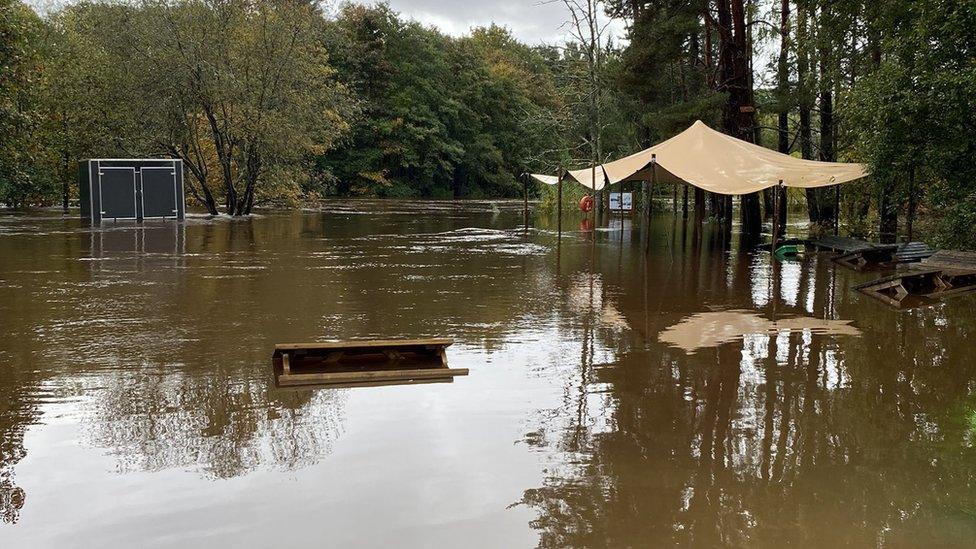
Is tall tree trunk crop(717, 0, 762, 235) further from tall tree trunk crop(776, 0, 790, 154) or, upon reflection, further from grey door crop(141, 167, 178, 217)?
grey door crop(141, 167, 178, 217)

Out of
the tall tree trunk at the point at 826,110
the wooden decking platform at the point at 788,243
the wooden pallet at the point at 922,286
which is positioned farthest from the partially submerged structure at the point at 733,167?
the wooden pallet at the point at 922,286

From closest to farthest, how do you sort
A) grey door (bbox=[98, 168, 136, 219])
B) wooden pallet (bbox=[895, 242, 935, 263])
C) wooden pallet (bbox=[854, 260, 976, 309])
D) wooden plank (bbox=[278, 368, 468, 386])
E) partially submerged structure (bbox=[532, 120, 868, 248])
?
wooden plank (bbox=[278, 368, 468, 386]) → wooden pallet (bbox=[854, 260, 976, 309]) → wooden pallet (bbox=[895, 242, 935, 263]) → partially submerged structure (bbox=[532, 120, 868, 248]) → grey door (bbox=[98, 168, 136, 219])

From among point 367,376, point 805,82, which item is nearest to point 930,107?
point 805,82

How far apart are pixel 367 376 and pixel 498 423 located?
1651mm

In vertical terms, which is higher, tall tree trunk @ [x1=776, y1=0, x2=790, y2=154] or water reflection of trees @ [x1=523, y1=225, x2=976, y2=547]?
tall tree trunk @ [x1=776, y1=0, x2=790, y2=154]

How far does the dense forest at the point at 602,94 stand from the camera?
15617 millimetres

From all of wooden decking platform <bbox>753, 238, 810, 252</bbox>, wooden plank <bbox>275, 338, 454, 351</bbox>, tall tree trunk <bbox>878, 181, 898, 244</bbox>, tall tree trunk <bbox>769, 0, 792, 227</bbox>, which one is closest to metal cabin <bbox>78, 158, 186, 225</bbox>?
wooden decking platform <bbox>753, 238, 810, 252</bbox>

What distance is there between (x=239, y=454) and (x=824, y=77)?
20174mm

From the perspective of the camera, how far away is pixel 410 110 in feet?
222

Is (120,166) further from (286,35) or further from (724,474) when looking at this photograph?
(724,474)

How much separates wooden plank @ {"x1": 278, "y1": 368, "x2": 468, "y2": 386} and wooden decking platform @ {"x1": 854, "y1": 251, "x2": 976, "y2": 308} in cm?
736

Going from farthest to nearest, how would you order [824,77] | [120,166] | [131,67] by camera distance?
[131,67] < [120,166] < [824,77]

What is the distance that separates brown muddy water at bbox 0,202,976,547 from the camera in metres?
4.46

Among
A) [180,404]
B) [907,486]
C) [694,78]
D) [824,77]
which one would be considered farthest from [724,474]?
[694,78]
